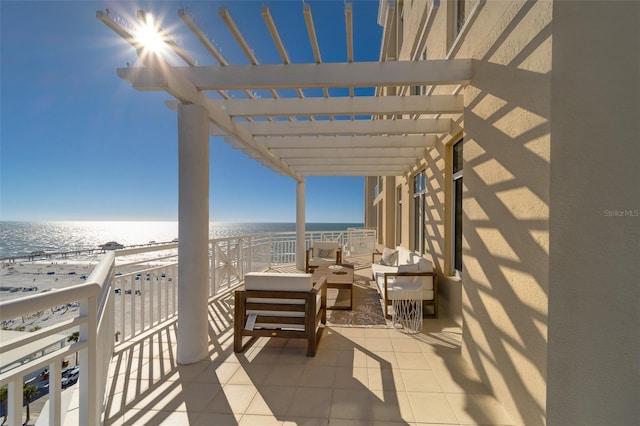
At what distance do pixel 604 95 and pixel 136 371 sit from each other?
4396 mm

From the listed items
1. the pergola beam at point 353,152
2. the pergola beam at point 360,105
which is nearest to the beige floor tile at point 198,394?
the pergola beam at point 360,105

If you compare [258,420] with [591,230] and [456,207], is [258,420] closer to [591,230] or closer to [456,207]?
[591,230]

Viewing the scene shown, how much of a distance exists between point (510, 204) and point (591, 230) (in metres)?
0.52

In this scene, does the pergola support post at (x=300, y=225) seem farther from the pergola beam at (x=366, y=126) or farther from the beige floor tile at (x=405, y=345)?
the beige floor tile at (x=405, y=345)

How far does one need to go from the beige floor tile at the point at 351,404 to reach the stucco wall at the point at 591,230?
1206 millimetres

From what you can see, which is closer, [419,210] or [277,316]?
[277,316]

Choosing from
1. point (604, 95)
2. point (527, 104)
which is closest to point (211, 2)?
point (527, 104)

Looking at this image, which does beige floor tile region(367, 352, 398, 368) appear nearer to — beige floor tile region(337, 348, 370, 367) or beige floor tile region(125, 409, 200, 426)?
beige floor tile region(337, 348, 370, 367)

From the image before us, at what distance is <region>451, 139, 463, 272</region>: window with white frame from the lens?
4.32 metres

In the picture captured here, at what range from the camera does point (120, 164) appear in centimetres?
2542

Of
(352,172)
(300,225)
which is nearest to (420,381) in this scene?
(352,172)

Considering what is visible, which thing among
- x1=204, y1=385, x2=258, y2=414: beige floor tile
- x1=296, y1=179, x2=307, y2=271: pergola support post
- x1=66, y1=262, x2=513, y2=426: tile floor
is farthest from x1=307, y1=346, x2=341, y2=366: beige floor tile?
x1=296, y1=179, x2=307, y2=271: pergola support post

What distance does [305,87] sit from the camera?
2.96 meters

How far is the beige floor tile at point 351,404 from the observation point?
219 cm
